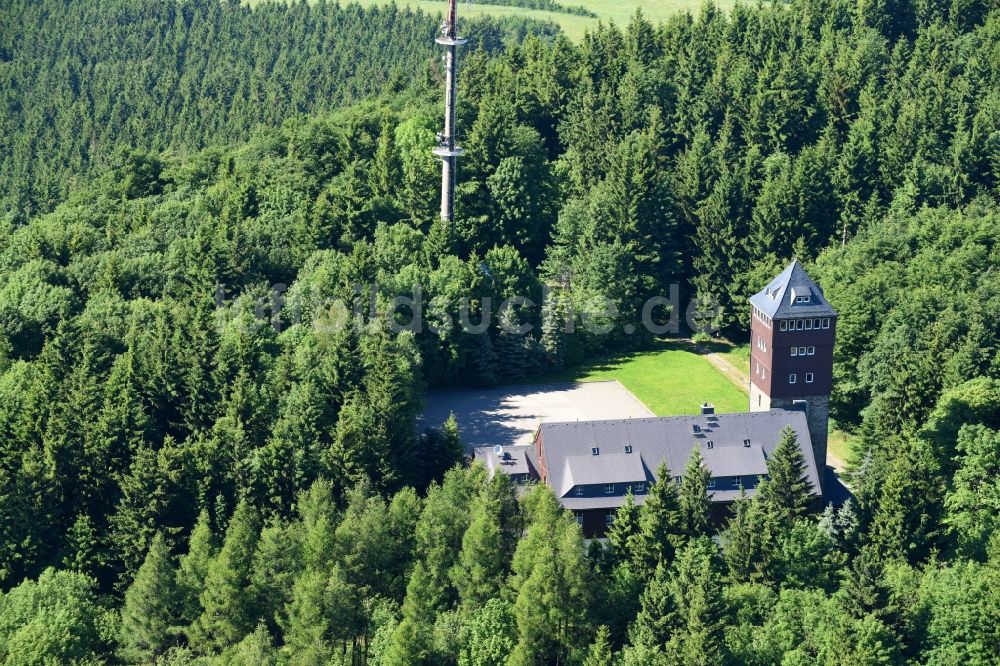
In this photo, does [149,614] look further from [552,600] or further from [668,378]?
[668,378]

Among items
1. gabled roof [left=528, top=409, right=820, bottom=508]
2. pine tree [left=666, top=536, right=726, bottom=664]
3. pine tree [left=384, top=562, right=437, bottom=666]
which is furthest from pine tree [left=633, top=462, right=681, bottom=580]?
pine tree [left=384, top=562, right=437, bottom=666]

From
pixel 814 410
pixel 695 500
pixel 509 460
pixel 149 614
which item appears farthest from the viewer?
pixel 814 410

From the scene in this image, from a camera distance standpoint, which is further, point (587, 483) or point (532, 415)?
point (532, 415)

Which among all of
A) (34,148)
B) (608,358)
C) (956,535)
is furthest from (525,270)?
(34,148)

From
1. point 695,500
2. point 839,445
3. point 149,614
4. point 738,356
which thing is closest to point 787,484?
point 695,500

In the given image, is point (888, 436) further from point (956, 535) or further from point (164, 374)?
point (164, 374)

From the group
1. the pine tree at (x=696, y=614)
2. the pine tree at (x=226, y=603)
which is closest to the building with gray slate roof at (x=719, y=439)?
the pine tree at (x=696, y=614)
